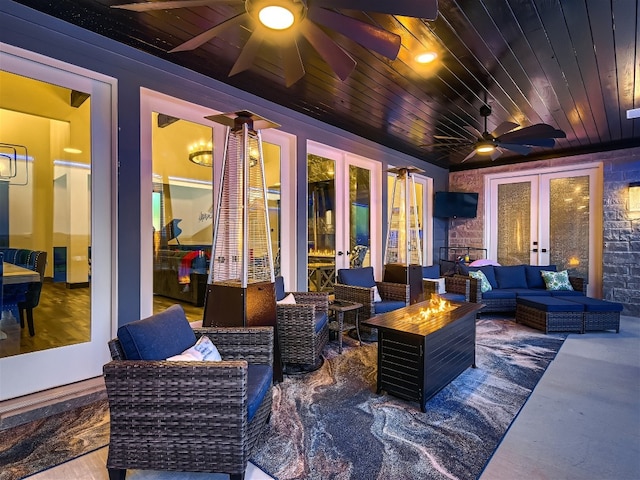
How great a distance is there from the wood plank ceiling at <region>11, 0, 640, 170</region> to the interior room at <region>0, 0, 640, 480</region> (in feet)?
0.08

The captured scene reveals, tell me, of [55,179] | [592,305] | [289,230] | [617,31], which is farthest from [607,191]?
[55,179]

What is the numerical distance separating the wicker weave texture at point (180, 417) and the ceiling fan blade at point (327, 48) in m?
1.78

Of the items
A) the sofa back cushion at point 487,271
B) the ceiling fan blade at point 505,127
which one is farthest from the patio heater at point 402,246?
the ceiling fan blade at point 505,127

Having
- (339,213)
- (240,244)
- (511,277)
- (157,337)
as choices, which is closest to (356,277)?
(339,213)

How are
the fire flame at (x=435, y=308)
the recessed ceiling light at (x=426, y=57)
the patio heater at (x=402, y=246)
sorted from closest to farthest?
the recessed ceiling light at (x=426, y=57), the fire flame at (x=435, y=308), the patio heater at (x=402, y=246)

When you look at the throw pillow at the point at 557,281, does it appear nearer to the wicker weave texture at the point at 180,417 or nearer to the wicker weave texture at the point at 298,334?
the wicker weave texture at the point at 298,334

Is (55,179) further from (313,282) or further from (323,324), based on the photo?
(313,282)

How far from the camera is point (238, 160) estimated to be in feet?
9.49

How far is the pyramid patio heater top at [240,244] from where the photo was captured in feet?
8.91

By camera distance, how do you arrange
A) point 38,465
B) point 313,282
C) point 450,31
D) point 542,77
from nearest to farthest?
point 38,465 → point 450,31 → point 542,77 → point 313,282

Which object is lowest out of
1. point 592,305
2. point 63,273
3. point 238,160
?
point 592,305

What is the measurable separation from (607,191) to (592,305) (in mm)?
2368

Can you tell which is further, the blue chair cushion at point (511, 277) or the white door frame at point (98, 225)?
the blue chair cushion at point (511, 277)

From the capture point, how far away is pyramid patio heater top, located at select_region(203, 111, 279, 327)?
2717 mm
